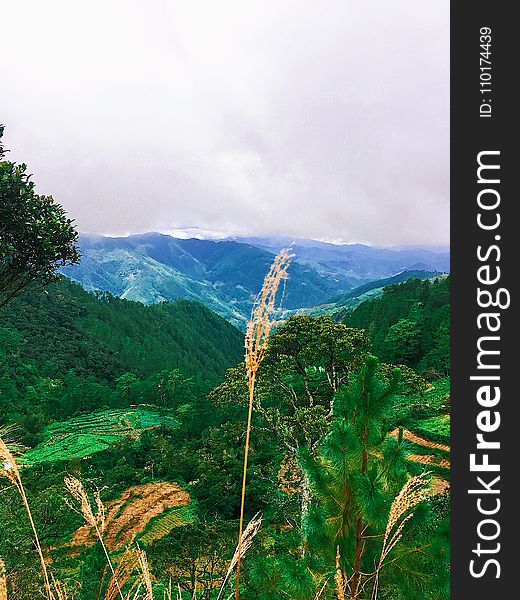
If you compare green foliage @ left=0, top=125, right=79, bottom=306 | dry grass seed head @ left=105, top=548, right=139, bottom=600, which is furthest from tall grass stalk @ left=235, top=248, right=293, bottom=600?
green foliage @ left=0, top=125, right=79, bottom=306

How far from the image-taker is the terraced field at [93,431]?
587 inches

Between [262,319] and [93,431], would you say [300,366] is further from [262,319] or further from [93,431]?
[93,431]

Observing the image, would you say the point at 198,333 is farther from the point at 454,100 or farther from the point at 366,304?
the point at 454,100

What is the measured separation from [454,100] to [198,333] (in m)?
68.7

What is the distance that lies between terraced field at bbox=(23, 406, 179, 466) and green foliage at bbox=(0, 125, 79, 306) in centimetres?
763

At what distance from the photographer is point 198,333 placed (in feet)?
229

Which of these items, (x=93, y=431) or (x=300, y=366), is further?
(x=93, y=431)

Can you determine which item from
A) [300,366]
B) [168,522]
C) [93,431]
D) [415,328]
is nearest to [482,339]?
[300,366]

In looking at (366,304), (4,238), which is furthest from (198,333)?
(4,238)

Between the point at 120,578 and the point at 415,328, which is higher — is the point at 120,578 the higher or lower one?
the lower one

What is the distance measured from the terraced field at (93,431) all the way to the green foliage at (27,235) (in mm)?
7634

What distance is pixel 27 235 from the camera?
7.48 m

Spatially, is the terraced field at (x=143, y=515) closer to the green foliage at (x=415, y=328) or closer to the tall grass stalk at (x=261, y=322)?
the tall grass stalk at (x=261, y=322)

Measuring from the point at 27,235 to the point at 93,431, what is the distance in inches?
501
